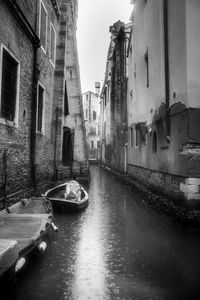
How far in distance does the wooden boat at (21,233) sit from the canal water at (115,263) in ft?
1.46

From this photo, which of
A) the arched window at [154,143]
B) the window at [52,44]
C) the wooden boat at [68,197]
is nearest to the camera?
the wooden boat at [68,197]

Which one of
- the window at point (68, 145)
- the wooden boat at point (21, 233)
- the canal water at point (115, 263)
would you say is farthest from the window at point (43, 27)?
the canal water at point (115, 263)

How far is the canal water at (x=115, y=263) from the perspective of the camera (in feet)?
13.2

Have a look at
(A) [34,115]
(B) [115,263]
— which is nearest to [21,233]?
(B) [115,263]

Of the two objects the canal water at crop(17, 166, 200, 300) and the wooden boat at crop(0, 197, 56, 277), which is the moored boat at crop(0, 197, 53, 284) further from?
the canal water at crop(17, 166, 200, 300)

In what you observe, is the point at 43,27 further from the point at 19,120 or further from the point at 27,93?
the point at 19,120

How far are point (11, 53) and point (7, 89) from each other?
98cm

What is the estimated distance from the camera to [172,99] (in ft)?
28.2

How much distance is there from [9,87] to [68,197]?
417 cm

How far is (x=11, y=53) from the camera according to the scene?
7.91 metres

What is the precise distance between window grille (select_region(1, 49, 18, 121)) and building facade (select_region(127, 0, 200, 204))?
15.2ft

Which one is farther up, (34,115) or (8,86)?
(8,86)

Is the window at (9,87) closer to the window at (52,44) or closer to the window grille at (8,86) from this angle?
the window grille at (8,86)

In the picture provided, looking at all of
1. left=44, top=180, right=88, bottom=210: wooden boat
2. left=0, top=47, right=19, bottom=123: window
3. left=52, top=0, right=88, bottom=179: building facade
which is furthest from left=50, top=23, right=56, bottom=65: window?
left=44, top=180, right=88, bottom=210: wooden boat
